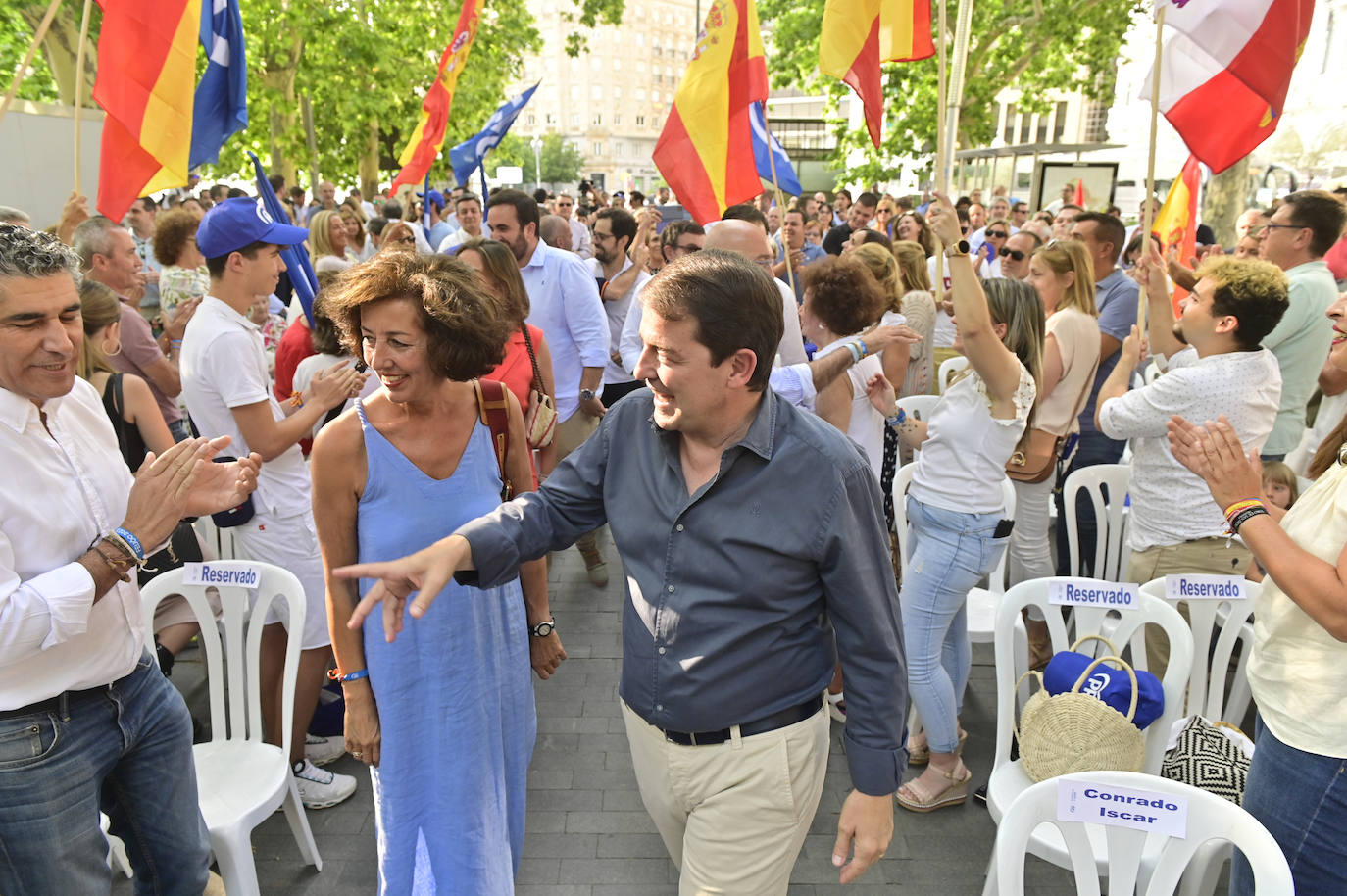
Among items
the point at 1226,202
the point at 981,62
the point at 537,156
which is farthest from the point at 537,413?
the point at 537,156

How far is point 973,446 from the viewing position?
10.4ft

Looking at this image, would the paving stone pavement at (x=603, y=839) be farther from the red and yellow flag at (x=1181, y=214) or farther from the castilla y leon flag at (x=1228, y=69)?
the red and yellow flag at (x=1181, y=214)

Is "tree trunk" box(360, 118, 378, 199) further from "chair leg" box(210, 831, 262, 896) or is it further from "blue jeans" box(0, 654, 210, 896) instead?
"blue jeans" box(0, 654, 210, 896)

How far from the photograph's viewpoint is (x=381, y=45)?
1595 cm

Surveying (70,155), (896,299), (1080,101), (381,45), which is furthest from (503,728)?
(1080,101)

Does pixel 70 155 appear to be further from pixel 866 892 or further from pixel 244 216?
pixel 866 892

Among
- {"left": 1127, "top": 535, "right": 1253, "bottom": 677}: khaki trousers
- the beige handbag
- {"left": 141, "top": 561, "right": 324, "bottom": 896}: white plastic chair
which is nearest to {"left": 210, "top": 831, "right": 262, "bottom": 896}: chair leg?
{"left": 141, "top": 561, "right": 324, "bottom": 896}: white plastic chair

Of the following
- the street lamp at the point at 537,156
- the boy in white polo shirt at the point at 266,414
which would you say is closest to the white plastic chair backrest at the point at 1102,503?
the boy in white polo shirt at the point at 266,414

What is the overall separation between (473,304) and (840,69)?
11.2ft

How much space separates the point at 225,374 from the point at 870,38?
12.4ft

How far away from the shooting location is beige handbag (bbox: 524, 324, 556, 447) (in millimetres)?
3617

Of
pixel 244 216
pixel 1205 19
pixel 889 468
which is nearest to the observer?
pixel 244 216

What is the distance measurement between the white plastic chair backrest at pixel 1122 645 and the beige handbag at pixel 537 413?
1869 millimetres

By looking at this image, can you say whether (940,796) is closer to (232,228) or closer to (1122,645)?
(1122,645)
